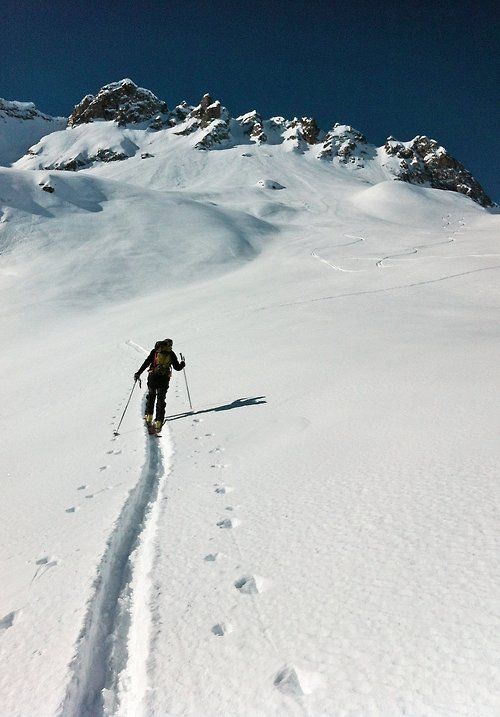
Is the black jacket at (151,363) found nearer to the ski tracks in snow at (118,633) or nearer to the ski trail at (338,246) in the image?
the ski tracks in snow at (118,633)

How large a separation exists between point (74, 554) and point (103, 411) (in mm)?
5550

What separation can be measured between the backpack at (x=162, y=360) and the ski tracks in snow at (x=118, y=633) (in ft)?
14.6

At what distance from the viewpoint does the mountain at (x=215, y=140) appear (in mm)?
113069

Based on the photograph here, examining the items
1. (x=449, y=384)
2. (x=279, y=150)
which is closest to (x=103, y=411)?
(x=449, y=384)

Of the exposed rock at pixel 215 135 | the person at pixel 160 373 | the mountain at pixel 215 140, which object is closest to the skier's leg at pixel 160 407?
the person at pixel 160 373

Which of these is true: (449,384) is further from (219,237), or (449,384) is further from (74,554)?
(219,237)

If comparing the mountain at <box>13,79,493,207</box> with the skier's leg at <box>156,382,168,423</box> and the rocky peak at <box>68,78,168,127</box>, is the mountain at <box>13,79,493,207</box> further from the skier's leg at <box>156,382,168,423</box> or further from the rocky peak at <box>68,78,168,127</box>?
the skier's leg at <box>156,382,168,423</box>

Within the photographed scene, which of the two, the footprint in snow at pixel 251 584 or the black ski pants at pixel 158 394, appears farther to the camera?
the black ski pants at pixel 158 394

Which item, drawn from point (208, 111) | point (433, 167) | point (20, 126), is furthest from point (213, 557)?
point (20, 126)

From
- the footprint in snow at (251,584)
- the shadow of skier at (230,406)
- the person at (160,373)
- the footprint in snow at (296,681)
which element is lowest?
the shadow of skier at (230,406)

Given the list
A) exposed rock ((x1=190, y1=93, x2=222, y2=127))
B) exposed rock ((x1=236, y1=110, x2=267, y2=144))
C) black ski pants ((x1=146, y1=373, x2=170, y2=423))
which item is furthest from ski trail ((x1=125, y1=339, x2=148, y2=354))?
exposed rock ((x1=190, y1=93, x2=222, y2=127))

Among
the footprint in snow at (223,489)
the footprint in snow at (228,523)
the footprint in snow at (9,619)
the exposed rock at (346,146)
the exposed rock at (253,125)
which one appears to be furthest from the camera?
the exposed rock at (253,125)

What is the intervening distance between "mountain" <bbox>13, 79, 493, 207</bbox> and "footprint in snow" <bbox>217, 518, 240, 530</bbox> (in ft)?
365

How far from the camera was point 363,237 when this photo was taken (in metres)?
42.3
